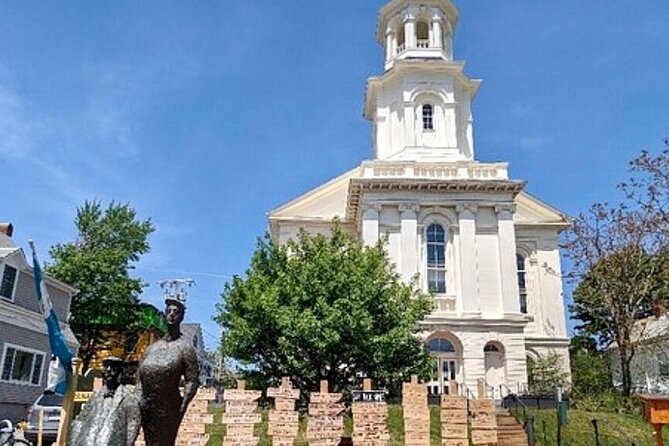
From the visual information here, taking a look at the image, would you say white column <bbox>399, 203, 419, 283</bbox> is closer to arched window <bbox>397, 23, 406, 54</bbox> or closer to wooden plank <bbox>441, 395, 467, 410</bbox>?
arched window <bbox>397, 23, 406, 54</bbox>

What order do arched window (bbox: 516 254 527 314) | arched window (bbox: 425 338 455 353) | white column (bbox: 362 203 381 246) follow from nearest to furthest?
arched window (bbox: 425 338 455 353) < white column (bbox: 362 203 381 246) < arched window (bbox: 516 254 527 314)

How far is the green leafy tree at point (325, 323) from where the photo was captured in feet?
68.9

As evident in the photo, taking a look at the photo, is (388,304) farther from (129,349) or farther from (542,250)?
(129,349)

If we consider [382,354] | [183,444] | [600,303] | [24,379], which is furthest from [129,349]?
[600,303]

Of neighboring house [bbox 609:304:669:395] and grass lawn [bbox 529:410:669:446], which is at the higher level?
neighboring house [bbox 609:304:669:395]

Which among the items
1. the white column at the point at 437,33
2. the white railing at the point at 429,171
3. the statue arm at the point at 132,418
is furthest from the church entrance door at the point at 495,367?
the statue arm at the point at 132,418

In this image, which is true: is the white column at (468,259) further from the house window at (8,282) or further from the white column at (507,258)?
the house window at (8,282)

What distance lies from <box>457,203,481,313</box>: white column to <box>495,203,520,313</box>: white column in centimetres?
125

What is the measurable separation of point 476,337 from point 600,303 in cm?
552

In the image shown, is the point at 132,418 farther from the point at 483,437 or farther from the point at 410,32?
the point at 410,32

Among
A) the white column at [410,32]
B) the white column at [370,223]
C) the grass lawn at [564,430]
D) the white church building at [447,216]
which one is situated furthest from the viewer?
the white column at [410,32]

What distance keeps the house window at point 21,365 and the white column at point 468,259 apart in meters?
18.4

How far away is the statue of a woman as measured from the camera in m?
6.73

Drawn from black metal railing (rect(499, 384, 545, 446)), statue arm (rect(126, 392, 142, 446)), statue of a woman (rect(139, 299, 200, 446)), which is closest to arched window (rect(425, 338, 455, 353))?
black metal railing (rect(499, 384, 545, 446))
